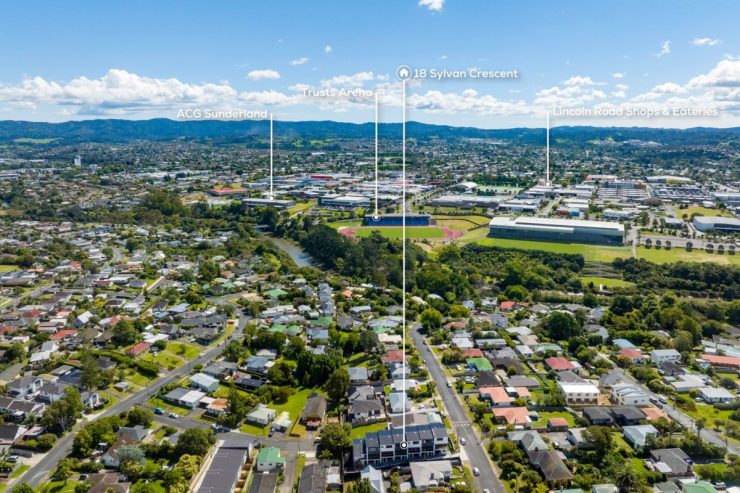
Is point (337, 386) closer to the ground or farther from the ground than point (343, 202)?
closer to the ground

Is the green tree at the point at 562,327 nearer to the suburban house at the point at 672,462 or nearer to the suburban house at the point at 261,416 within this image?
the suburban house at the point at 672,462

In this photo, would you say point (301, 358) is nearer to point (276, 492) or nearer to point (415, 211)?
point (276, 492)

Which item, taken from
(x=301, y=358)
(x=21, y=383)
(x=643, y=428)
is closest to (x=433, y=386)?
(x=301, y=358)

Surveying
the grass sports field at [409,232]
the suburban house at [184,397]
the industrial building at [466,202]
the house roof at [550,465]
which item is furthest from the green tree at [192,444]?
the industrial building at [466,202]

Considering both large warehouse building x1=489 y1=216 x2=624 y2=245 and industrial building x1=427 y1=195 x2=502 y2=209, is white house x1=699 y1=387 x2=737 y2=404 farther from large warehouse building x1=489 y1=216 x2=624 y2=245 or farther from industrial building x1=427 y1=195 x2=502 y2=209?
industrial building x1=427 y1=195 x2=502 y2=209

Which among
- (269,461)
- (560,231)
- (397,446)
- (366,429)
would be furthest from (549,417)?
(560,231)

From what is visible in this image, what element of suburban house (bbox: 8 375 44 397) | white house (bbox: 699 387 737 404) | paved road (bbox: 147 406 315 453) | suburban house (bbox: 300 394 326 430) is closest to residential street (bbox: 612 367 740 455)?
white house (bbox: 699 387 737 404)

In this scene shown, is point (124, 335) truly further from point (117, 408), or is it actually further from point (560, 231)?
point (560, 231)
